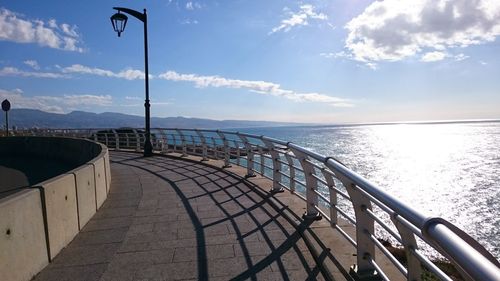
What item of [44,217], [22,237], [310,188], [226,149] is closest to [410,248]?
[310,188]

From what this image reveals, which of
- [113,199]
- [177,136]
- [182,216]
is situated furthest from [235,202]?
[177,136]

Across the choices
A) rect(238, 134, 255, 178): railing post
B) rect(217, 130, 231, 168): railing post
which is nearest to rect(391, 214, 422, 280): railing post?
rect(238, 134, 255, 178): railing post

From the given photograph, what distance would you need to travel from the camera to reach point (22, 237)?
4.14 metres

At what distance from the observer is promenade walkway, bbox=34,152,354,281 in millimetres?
4457

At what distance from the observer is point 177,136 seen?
17.2 metres

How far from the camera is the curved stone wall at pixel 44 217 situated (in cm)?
391

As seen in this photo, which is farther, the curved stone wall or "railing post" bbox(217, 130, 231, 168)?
"railing post" bbox(217, 130, 231, 168)

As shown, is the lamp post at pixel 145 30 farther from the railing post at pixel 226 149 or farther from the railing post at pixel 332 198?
the railing post at pixel 332 198

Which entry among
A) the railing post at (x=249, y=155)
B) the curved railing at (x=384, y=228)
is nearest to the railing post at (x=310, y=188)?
the curved railing at (x=384, y=228)

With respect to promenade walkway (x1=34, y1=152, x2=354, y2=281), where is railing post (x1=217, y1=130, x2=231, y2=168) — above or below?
above

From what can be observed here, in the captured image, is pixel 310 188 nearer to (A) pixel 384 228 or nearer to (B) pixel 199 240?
(B) pixel 199 240

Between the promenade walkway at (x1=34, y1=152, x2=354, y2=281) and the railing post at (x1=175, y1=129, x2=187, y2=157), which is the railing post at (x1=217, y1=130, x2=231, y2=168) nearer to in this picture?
the promenade walkway at (x1=34, y1=152, x2=354, y2=281)

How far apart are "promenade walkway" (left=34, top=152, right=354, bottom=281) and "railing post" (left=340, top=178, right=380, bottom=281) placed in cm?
19

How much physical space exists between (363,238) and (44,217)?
3.46 meters
